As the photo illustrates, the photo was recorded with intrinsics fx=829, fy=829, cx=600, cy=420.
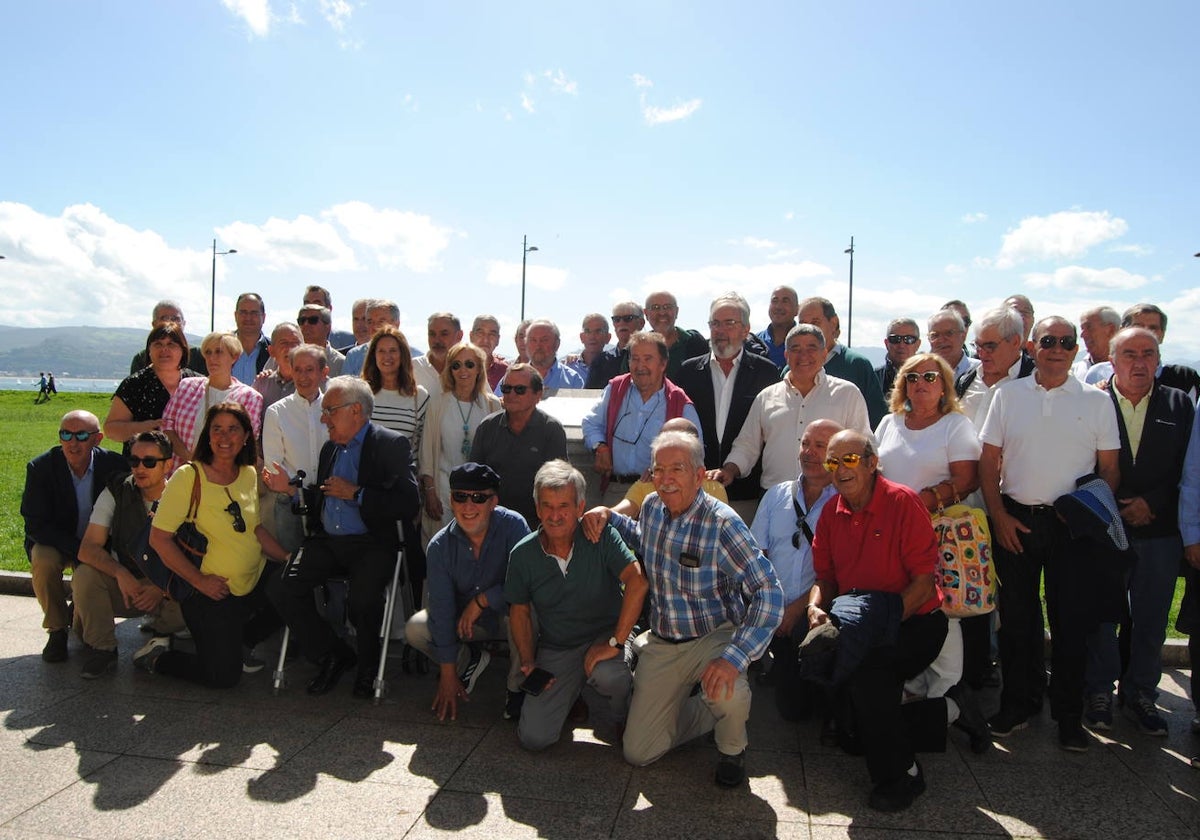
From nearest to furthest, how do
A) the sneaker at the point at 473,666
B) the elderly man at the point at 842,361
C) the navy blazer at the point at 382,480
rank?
the sneaker at the point at 473,666 → the navy blazer at the point at 382,480 → the elderly man at the point at 842,361

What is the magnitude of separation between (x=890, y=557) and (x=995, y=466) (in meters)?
1.07

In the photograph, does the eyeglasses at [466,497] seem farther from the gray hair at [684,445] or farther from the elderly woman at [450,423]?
the elderly woman at [450,423]

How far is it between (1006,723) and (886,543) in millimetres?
1386

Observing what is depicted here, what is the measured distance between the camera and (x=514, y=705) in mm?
4508

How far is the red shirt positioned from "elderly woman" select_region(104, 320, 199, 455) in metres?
4.68

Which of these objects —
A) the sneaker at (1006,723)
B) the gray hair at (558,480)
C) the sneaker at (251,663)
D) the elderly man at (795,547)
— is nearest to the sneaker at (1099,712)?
the sneaker at (1006,723)

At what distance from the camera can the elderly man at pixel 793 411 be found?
203 inches

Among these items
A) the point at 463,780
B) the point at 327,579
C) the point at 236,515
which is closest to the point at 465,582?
the point at 327,579

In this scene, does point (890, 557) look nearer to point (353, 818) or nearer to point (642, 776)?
point (642, 776)

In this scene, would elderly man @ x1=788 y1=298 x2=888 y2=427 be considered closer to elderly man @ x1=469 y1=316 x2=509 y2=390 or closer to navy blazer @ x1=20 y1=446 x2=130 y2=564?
elderly man @ x1=469 y1=316 x2=509 y2=390

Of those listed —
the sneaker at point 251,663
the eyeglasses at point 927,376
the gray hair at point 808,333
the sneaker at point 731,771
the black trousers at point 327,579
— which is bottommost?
the sneaker at point 251,663

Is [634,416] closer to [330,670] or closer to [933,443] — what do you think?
[933,443]

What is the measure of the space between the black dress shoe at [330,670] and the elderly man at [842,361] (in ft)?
12.3

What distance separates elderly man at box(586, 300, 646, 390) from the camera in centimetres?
751
